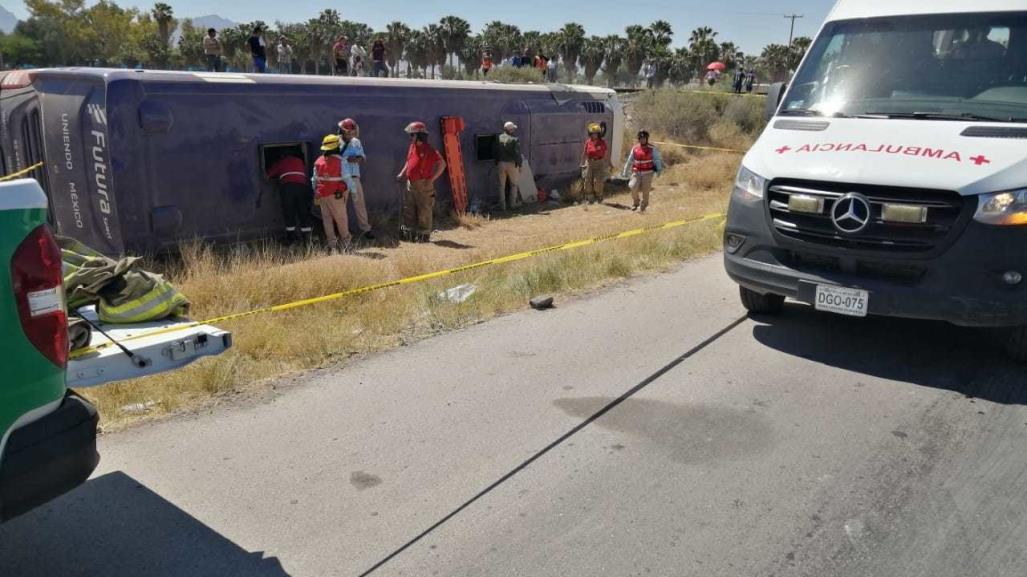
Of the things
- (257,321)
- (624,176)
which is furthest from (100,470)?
(624,176)

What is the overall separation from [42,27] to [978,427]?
284 feet

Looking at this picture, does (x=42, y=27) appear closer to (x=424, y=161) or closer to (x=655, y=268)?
(x=424, y=161)

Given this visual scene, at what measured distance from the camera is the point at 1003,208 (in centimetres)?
480

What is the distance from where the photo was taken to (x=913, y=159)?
516 centimetres

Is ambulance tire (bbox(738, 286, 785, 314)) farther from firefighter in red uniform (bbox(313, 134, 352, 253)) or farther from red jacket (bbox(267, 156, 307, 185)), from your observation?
red jacket (bbox(267, 156, 307, 185))

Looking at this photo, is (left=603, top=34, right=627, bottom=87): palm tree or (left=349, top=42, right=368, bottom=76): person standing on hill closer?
(left=349, top=42, right=368, bottom=76): person standing on hill

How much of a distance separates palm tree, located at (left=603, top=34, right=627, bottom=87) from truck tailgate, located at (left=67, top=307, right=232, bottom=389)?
69040 millimetres

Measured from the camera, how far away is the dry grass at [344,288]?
16.8 ft

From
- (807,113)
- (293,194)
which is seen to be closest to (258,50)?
(293,194)

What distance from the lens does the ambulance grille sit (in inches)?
194

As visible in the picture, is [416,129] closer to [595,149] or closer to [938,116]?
[595,149]

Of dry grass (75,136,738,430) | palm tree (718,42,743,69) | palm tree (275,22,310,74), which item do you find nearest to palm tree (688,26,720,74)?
palm tree (718,42,743,69)

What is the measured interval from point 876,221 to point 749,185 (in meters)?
0.95

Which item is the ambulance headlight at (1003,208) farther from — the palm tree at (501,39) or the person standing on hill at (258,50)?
the palm tree at (501,39)
